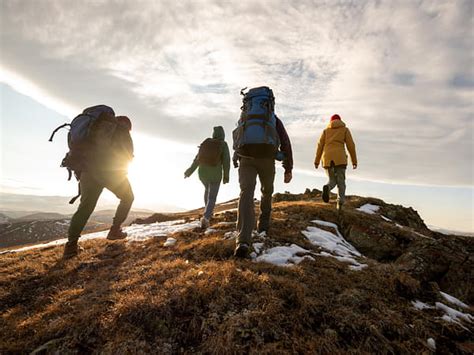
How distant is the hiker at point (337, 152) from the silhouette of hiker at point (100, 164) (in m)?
7.96

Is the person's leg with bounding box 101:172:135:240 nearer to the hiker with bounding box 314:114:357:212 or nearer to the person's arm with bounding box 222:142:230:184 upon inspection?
the person's arm with bounding box 222:142:230:184

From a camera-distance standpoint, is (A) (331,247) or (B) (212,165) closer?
(A) (331,247)

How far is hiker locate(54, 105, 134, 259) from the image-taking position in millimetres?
6832

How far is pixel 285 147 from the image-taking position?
22.8 ft

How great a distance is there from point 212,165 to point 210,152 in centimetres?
50

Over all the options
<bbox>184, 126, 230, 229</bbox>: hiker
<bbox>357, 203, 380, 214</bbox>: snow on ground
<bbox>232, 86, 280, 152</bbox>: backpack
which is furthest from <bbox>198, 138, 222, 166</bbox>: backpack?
<bbox>357, 203, 380, 214</bbox>: snow on ground

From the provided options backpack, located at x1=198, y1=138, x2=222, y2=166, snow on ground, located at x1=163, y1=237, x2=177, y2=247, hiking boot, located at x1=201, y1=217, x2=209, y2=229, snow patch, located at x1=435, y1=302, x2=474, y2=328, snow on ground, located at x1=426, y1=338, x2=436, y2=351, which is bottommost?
snow on ground, located at x1=426, y1=338, x2=436, y2=351

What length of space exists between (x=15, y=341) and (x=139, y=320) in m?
1.56

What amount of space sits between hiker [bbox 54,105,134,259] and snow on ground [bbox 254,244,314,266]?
15.1 feet

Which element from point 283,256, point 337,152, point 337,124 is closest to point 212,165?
point 283,256

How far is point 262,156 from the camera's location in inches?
242

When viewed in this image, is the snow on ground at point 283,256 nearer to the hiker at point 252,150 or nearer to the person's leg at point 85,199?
the hiker at point 252,150

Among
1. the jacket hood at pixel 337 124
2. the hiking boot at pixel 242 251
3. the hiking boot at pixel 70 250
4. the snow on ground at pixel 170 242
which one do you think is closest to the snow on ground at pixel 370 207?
the jacket hood at pixel 337 124

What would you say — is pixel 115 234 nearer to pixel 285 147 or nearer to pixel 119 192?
pixel 119 192
